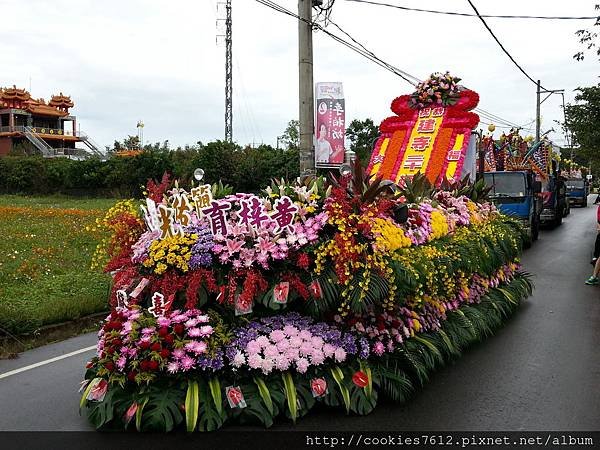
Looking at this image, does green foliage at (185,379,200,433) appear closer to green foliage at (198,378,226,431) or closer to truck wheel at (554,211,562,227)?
green foliage at (198,378,226,431)

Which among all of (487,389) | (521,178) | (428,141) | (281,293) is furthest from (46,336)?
(521,178)

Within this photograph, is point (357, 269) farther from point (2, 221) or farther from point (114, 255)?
point (2, 221)

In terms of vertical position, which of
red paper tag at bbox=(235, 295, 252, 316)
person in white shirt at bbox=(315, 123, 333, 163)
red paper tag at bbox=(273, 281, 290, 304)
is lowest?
red paper tag at bbox=(235, 295, 252, 316)

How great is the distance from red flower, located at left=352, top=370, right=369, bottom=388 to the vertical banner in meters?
4.79

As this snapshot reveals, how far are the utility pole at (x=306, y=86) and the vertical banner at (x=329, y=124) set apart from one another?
0.12 m

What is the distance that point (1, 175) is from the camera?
144 ft

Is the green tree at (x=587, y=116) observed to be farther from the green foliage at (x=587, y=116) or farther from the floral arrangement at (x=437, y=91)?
the floral arrangement at (x=437, y=91)

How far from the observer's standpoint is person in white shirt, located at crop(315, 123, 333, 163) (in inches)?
354

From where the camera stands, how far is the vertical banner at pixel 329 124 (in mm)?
9000

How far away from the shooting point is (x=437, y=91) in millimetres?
14070

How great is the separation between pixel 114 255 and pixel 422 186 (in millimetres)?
3527

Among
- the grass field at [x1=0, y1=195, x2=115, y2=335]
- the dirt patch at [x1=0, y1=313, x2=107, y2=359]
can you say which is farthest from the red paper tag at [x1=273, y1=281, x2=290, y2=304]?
the grass field at [x1=0, y1=195, x2=115, y2=335]

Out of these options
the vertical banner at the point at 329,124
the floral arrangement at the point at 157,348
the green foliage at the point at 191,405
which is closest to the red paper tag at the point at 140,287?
the floral arrangement at the point at 157,348

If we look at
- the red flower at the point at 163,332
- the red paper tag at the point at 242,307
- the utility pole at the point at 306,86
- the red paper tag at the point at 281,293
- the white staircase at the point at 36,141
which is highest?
the white staircase at the point at 36,141
